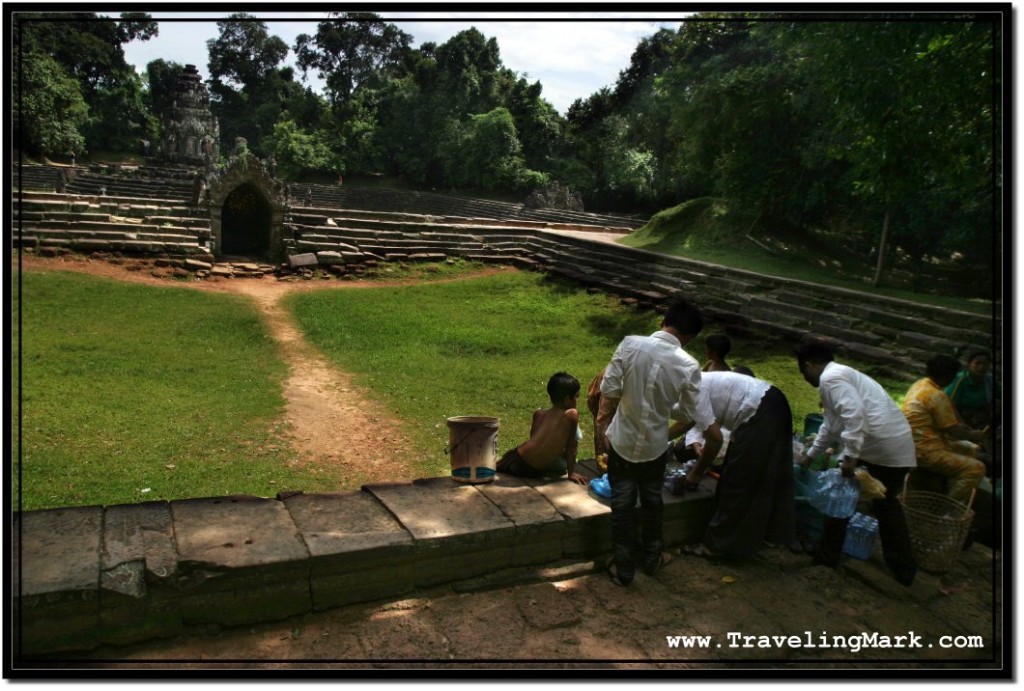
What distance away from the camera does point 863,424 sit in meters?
3.74

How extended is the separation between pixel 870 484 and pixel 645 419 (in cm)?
142

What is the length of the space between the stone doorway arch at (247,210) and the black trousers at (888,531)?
47.0 ft

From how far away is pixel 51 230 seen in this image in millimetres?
13586

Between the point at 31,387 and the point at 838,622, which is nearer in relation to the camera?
the point at 838,622

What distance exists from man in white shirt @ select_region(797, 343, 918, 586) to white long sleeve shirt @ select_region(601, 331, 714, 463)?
837 millimetres

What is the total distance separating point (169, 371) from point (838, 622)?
7.20 meters

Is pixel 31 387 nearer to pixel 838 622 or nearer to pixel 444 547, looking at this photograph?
A: pixel 444 547

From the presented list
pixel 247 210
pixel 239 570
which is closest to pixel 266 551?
pixel 239 570

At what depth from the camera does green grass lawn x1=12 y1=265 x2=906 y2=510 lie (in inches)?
207

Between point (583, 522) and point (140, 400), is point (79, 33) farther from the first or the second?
point (583, 522)

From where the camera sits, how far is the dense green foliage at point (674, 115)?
5.39 m

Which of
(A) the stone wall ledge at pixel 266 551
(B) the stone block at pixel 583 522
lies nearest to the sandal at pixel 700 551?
(A) the stone wall ledge at pixel 266 551

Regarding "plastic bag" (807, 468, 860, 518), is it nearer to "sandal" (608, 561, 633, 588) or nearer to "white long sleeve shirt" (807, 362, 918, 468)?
"white long sleeve shirt" (807, 362, 918, 468)

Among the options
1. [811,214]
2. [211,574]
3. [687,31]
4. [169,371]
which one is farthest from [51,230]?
[811,214]
